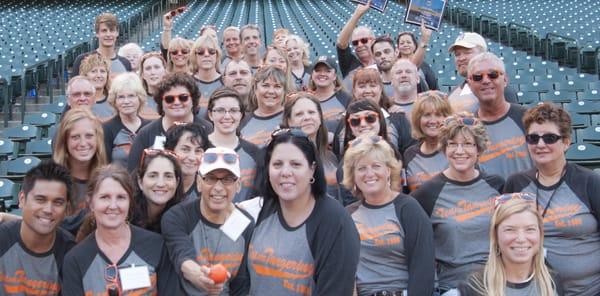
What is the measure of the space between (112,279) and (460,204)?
1978 mm

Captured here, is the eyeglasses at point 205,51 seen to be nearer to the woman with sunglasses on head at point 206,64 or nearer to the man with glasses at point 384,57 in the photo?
the woman with sunglasses on head at point 206,64

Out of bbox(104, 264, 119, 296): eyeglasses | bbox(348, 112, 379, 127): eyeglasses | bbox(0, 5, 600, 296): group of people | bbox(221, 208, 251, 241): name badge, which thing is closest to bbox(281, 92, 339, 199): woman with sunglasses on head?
bbox(0, 5, 600, 296): group of people

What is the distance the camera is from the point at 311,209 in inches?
138

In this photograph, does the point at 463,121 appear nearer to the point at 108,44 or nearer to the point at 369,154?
the point at 369,154

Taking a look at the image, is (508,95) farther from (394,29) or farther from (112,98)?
(394,29)

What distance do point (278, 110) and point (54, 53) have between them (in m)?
10.4

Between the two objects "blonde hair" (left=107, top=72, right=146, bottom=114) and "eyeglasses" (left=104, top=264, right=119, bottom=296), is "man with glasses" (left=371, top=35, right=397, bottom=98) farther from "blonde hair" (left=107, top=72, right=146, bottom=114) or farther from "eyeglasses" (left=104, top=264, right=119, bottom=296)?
"eyeglasses" (left=104, top=264, right=119, bottom=296)

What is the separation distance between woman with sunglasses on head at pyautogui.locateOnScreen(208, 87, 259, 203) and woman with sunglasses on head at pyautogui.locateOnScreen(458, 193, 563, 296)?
5.83 feet

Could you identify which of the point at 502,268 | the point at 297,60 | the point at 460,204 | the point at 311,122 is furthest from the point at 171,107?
the point at 502,268

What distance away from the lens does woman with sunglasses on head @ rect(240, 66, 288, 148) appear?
566 centimetres

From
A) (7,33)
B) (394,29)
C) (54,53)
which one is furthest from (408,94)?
(7,33)

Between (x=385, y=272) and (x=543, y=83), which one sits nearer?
(x=385, y=272)

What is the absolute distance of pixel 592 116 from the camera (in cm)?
945

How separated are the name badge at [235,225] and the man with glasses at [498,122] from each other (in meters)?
1.87
